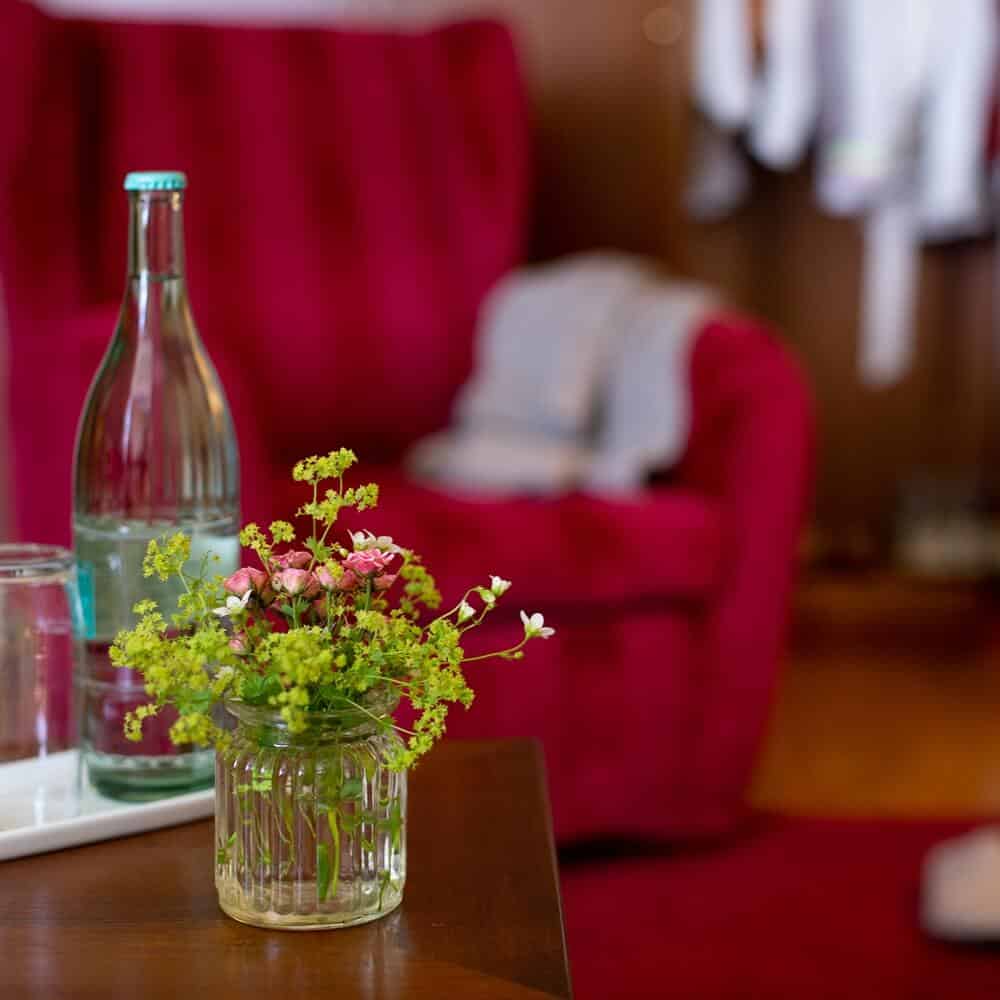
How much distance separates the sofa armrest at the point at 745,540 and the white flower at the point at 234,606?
110 centimetres

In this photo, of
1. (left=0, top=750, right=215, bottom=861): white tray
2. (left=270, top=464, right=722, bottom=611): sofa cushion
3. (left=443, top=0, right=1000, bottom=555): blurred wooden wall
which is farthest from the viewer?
(left=443, top=0, right=1000, bottom=555): blurred wooden wall

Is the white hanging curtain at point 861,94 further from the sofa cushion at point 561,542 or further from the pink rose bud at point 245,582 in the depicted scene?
the pink rose bud at point 245,582

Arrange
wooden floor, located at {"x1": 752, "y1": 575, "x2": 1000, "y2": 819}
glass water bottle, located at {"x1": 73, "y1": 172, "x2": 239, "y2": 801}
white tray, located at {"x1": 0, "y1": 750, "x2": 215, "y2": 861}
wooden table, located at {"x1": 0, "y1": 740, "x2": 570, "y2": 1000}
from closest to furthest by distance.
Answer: wooden table, located at {"x1": 0, "y1": 740, "x2": 570, "y2": 1000}, white tray, located at {"x1": 0, "y1": 750, "x2": 215, "y2": 861}, glass water bottle, located at {"x1": 73, "y1": 172, "x2": 239, "y2": 801}, wooden floor, located at {"x1": 752, "y1": 575, "x2": 1000, "y2": 819}

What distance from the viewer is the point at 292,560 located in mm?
691

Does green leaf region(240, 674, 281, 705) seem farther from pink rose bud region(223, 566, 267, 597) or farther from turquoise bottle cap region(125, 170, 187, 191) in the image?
turquoise bottle cap region(125, 170, 187, 191)

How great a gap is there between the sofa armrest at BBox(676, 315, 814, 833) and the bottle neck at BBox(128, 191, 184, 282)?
3.07 ft

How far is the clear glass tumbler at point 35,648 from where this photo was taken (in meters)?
0.81

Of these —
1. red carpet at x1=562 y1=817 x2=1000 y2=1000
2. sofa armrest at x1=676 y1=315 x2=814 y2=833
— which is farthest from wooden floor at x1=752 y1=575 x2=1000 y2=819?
sofa armrest at x1=676 y1=315 x2=814 y2=833

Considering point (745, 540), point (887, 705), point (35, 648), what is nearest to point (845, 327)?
point (887, 705)

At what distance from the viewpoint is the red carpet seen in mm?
1458

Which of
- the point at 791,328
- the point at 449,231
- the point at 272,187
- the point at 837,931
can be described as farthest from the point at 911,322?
the point at 837,931

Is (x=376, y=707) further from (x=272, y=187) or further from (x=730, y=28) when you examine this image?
(x=730, y=28)

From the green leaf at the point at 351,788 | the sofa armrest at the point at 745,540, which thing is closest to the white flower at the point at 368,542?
the green leaf at the point at 351,788

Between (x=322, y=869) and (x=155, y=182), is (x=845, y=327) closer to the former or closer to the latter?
(x=155, y=182)
